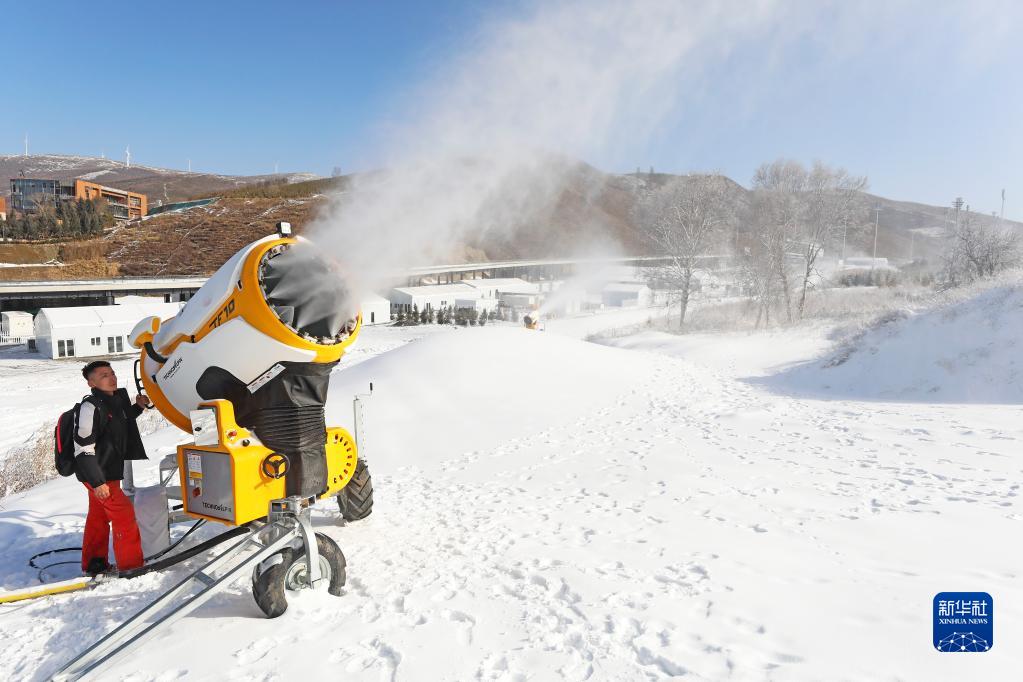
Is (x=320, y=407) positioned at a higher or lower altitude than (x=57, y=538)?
higher

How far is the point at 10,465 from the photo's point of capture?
1136cm

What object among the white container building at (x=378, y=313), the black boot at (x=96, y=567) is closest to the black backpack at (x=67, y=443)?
the black boot at (x=96, y=567)

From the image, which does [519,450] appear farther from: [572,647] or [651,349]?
[651,349]

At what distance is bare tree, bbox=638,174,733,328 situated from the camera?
37.7 meters

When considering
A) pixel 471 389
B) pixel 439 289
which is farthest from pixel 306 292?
pixel 439 289

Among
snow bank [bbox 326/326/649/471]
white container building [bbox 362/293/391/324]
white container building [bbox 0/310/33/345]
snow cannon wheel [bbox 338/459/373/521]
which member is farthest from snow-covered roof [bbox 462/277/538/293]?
snow cannon wheel [bbox 338/459/373/521]

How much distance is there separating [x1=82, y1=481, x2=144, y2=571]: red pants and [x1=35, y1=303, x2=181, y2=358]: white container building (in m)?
35.8

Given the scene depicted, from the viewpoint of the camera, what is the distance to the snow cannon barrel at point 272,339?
4480 mm

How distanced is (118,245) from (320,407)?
8572 cm

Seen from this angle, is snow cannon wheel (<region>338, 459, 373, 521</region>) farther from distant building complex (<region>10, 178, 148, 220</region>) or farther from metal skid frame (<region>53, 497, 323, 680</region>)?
distant building complex (<region>10, 178, 148, 220</region>)

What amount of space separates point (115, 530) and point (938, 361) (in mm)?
17915

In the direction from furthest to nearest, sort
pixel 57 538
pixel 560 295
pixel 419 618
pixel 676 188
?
pixel 560 295 < pixel 676 188 < pixel 57 538 < pixel 419 618

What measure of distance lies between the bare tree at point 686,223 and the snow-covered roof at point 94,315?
3085cm

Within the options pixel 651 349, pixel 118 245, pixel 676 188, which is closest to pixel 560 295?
pixel 676 188
